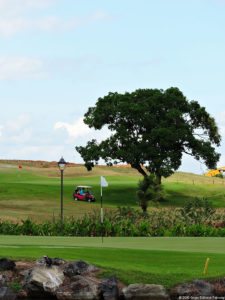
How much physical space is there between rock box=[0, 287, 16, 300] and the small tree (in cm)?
5097

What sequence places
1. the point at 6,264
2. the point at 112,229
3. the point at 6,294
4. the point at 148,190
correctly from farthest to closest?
the point at 148,190
the point at 112,229
the point at 6,264
the point at 6,294

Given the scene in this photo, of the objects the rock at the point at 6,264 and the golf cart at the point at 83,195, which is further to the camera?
the golf cart at the point at 83,195

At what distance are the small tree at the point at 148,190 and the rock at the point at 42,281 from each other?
164 ft

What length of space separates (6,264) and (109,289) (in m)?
3.53

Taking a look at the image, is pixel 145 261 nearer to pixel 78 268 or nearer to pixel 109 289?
pixel 78 268

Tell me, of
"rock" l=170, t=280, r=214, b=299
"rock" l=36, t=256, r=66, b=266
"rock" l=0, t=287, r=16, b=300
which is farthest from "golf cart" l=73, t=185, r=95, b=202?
"rock" l=170, t=280, r=214, b=299

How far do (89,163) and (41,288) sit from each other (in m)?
66.9

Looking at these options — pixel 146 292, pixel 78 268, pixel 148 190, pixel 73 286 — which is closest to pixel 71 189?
pixel 148 190

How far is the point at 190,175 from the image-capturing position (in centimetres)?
12394

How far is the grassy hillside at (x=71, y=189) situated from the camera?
2923 inches

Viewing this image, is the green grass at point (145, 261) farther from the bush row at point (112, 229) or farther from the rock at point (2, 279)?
the bush row at point (112, 229)

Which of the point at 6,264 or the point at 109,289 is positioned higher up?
the point at 6,264

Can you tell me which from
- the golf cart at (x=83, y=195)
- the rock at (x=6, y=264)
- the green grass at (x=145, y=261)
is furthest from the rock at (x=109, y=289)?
the golf cart at (x=83, y=195)

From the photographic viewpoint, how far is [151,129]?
282 ft
